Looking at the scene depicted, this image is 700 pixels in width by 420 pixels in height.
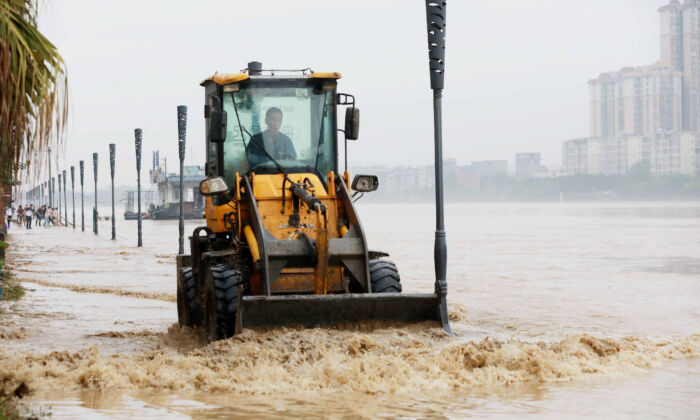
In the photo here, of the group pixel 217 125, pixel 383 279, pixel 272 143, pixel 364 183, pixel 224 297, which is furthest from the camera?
pixel 272 143

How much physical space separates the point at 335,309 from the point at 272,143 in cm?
256

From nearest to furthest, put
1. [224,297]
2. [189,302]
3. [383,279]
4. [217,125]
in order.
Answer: [224,297] < [383,279] < [217,125] < [189,302]

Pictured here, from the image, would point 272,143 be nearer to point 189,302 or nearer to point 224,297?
point 224,297

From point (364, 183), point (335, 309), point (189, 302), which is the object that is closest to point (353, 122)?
point (364, 183)

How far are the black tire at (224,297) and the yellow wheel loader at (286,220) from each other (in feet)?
0.03

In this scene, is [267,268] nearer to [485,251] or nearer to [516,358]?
[516,358]

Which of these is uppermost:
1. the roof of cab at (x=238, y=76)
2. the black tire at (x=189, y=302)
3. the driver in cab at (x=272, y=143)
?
the roof of cab at (x=238, y=76)

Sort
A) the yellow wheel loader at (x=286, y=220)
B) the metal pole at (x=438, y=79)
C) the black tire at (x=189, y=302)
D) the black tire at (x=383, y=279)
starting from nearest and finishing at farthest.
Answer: the yellow wheel loader at (x=286, y=220) → the black tire at (x=383, y=279) → the metal pole at (x=438, y=79) → the black tire at (x=189, y=302)

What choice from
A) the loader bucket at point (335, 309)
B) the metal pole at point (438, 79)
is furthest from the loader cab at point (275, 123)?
the loader bucket at point (335, 309)

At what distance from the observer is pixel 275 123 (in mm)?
12266

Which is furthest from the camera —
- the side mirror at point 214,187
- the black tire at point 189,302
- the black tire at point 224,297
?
the black tire at point 189,302

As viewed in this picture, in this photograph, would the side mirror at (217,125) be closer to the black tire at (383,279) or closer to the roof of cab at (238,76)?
the roof of cab at (238,76)

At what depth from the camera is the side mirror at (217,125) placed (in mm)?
11555

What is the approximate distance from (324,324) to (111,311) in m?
7.78
